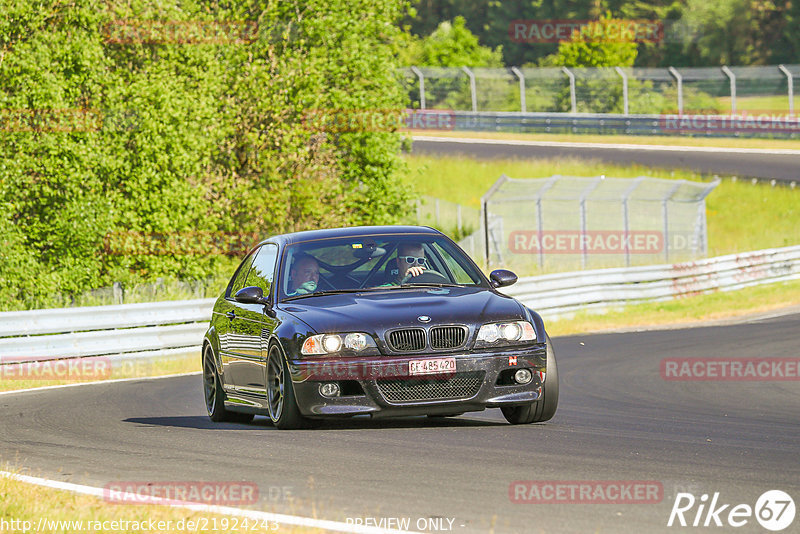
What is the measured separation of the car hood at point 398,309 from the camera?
9.10m

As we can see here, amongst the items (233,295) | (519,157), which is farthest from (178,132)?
(519,157)

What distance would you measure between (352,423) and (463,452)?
2.03 m

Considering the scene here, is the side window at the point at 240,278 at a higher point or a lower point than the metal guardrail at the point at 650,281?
higher

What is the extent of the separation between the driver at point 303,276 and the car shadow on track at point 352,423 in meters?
1.00

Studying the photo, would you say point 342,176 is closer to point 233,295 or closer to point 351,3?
point 351,3

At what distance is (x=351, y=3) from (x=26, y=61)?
11191 millimetres

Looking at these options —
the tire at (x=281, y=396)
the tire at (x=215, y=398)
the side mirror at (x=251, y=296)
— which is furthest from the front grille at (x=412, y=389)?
the tire at (x=215, y=398)

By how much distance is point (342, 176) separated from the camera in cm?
3378

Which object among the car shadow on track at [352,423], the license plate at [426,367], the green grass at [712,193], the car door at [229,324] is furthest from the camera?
the green grass at [712,193]

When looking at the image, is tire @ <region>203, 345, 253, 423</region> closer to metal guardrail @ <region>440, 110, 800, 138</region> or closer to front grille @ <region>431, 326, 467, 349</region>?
front grille @ <region>431, 326, 467, 349</region>

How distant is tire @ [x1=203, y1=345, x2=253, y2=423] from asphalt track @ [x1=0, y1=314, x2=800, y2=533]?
0.14 meters

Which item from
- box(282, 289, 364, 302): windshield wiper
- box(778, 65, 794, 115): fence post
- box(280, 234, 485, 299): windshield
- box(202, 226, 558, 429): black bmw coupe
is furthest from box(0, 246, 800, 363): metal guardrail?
box(778, 65, 794, 115): fence post

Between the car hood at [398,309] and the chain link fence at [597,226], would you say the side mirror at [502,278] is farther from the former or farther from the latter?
the chain link fence at [597,226]

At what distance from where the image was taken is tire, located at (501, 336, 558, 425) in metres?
9.54
